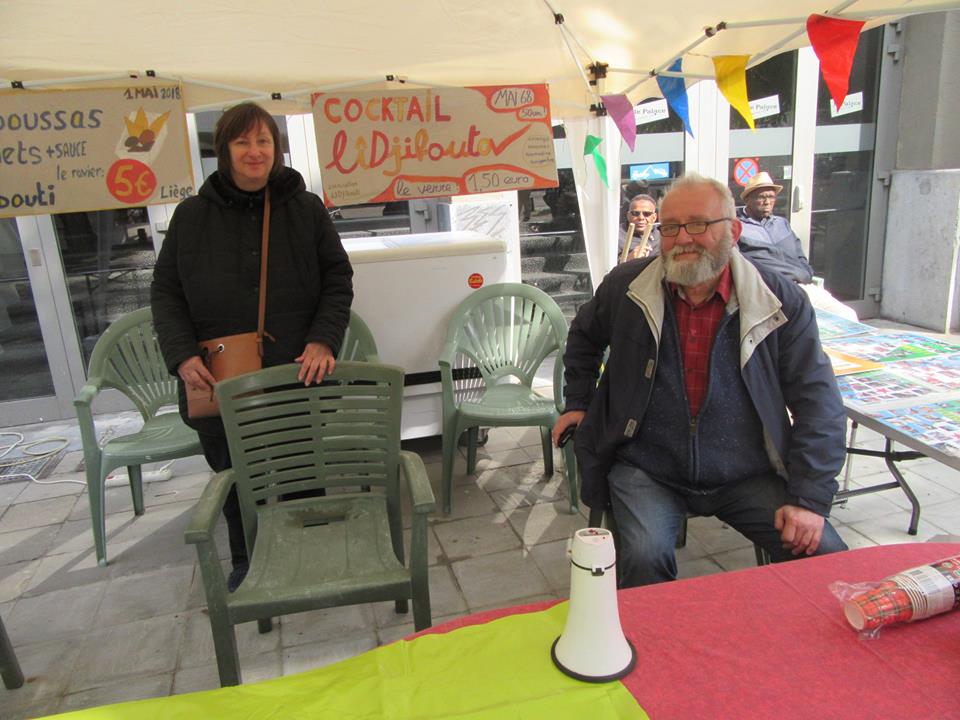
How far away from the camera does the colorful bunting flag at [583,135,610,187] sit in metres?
3.37

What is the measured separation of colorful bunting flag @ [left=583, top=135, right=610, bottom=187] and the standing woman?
1574 millimetres

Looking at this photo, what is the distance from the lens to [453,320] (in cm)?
349

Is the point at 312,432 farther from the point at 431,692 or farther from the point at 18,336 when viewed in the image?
the point at 18,336

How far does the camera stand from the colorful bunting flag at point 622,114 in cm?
316

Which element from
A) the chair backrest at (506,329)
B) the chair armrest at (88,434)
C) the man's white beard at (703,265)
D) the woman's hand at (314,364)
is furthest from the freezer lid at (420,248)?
the man's white beard at (703,265)

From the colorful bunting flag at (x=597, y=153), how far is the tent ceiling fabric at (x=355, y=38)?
35cm

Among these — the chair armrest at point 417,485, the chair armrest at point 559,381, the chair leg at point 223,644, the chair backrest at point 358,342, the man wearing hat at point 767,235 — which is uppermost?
the man wearing hat at point 767,235

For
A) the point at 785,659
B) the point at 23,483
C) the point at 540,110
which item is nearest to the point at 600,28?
the point at 540,110

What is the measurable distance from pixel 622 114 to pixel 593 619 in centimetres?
270

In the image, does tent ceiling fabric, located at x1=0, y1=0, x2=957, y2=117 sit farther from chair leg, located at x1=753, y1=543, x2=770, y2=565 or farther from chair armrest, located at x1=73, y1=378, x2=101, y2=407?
chair leg, located at x1=753, y1=543, x2=770, y2=565

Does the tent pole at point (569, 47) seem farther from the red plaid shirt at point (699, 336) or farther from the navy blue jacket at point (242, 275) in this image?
the red plaid shirt at point (699, 336)

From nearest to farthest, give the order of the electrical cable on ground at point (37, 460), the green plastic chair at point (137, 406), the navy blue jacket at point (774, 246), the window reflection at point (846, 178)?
the green plastic chair at point (137, 406) → the electrical cable on ground at point (37, 460) → the navy blue jacket at point (774, 246) → the window reflection at point (846, 178)

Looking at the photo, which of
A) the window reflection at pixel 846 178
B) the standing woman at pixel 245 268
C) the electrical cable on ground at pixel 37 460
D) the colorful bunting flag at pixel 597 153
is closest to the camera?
the standing woman at pixel 245 268

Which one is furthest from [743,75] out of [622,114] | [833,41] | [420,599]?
[420,599]
